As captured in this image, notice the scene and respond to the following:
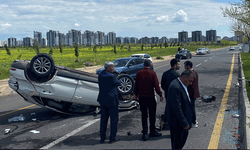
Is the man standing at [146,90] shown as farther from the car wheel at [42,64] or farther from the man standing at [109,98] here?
the car wheel at [42,64]

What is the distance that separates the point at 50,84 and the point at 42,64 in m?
0.68

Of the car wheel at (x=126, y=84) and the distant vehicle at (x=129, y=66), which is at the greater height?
the distant vehicle at (x=129, y=66)

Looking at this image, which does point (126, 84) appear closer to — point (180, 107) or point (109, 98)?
point (109, 98)

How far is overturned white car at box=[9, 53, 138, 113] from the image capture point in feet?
21.6

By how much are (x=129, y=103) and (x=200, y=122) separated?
93.1 inches

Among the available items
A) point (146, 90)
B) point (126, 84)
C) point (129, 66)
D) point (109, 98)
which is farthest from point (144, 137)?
point (129, 66)

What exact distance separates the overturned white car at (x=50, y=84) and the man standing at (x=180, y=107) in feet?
12.4

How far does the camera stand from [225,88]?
443 inches

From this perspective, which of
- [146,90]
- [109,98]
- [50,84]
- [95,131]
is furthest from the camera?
[50,84]

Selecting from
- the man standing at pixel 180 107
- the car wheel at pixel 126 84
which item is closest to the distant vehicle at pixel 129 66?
the car wheel at pixel 126 84

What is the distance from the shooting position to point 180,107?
349cm

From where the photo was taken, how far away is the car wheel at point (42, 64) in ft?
21.9

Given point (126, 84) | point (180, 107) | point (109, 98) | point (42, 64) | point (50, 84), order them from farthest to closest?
point (126, 84) < point (42, 64) < point (50, 84) < point (109, 98) < point (180, 107)

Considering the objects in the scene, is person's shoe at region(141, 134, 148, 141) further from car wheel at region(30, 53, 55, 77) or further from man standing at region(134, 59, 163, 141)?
car wheel at region(30, 53, 55, 77)
